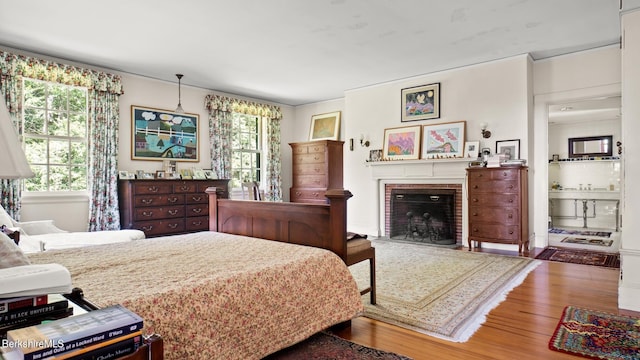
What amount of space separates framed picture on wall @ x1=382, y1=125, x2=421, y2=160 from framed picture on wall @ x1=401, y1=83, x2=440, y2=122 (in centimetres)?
20

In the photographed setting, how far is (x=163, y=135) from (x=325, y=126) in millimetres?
3189

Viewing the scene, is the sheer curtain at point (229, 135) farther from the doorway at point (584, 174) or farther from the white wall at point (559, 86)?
the doorway at point (584, 174)

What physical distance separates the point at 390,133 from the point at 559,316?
4.14 meters

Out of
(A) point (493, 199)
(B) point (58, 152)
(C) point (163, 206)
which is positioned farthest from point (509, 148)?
(B) point (58, 152)

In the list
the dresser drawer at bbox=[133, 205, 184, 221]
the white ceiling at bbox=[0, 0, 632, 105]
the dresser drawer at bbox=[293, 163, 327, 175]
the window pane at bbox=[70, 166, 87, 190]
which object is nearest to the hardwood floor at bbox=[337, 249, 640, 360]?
the white ceiling at bbox=[0, 0, 632, 105]

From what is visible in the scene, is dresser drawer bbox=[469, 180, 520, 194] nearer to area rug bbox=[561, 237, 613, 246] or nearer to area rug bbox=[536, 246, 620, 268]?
area rug bbox=[536, 246, 620, 268]

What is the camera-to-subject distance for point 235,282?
1.78 metres

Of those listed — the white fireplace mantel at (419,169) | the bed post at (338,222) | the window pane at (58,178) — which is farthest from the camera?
the white fireplace mantel at (419,169)

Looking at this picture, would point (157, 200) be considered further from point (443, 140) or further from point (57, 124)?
point (443, 140)

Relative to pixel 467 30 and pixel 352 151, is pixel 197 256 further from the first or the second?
pixel 352 151

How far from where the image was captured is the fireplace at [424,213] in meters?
5.66

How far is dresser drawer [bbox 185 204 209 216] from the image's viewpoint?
5.69 meters

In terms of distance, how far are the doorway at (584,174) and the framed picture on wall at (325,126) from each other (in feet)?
14.2

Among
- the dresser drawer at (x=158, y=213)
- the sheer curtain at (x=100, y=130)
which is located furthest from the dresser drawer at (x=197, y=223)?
the sheer curtain at (x=100, y=130)
